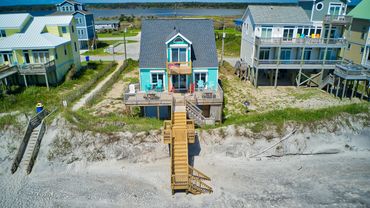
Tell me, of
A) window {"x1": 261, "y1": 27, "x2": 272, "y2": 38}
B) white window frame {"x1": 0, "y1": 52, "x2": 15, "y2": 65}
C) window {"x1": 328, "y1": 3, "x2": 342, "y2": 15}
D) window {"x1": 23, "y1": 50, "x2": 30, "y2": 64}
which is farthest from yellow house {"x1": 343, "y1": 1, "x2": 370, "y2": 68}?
white window frame {"x1": 0, "y1": 52, "x2": 15, "y2": 65}

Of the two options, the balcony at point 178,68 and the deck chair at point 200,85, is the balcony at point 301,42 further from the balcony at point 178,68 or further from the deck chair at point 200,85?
the balcony at point 178,68

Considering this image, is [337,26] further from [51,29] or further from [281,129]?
[51,29]

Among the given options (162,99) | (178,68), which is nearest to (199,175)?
(162,99)

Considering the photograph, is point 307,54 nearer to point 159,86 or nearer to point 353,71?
point 353,71

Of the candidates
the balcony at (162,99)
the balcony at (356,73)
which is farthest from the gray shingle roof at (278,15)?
the balcony at (162,99)

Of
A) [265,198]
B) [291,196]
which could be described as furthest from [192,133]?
[291,196]
